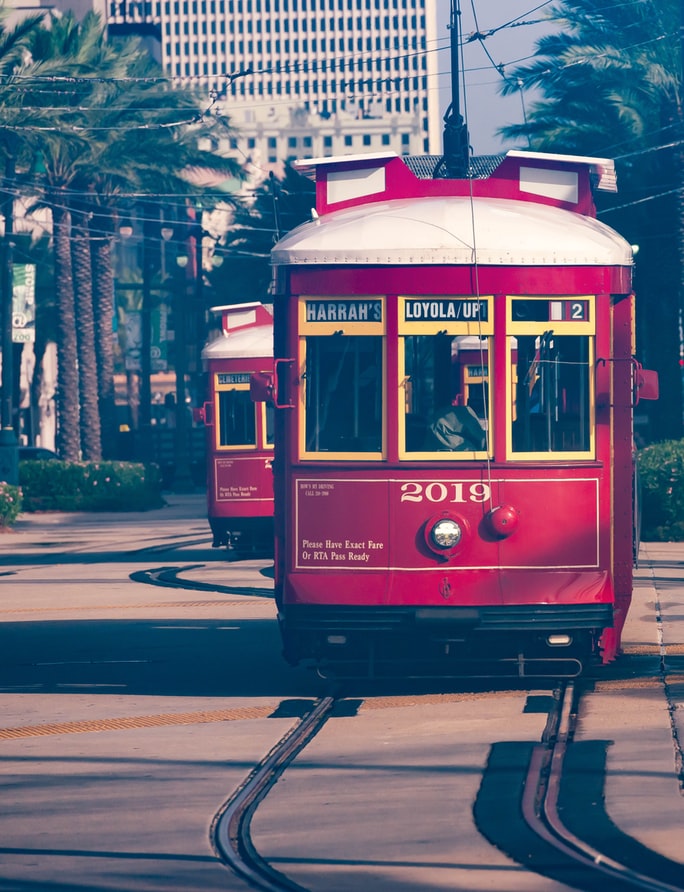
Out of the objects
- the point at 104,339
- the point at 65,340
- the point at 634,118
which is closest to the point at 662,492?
the point at 634,118

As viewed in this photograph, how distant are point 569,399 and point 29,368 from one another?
5635cm

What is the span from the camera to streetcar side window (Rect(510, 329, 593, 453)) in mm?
10438

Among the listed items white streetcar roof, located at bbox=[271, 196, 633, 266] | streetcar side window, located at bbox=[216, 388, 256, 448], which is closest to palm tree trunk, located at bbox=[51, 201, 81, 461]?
streetcar side window, located at bbox=[216, 388, 256, 448]

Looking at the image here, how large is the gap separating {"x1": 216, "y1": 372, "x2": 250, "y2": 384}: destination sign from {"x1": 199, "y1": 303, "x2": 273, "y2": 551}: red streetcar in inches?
0.6

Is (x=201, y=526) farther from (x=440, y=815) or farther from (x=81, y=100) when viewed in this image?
(x=440, y=815)

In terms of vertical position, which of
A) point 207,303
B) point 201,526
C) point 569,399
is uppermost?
point 207,303

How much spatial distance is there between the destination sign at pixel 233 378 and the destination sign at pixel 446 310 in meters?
12.8

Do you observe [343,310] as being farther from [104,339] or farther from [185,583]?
[104,339]

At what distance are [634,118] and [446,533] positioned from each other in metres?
26.1

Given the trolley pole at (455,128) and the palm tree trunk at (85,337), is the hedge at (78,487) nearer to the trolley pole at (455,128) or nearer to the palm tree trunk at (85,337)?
the palm tree trunk at (85,337)

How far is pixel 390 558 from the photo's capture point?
407 inches

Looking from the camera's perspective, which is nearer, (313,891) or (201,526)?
(313,891)

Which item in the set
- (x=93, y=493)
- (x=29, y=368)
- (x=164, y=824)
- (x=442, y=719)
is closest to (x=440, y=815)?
(x=164, y=824)

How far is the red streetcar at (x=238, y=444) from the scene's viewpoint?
23.6 metres
